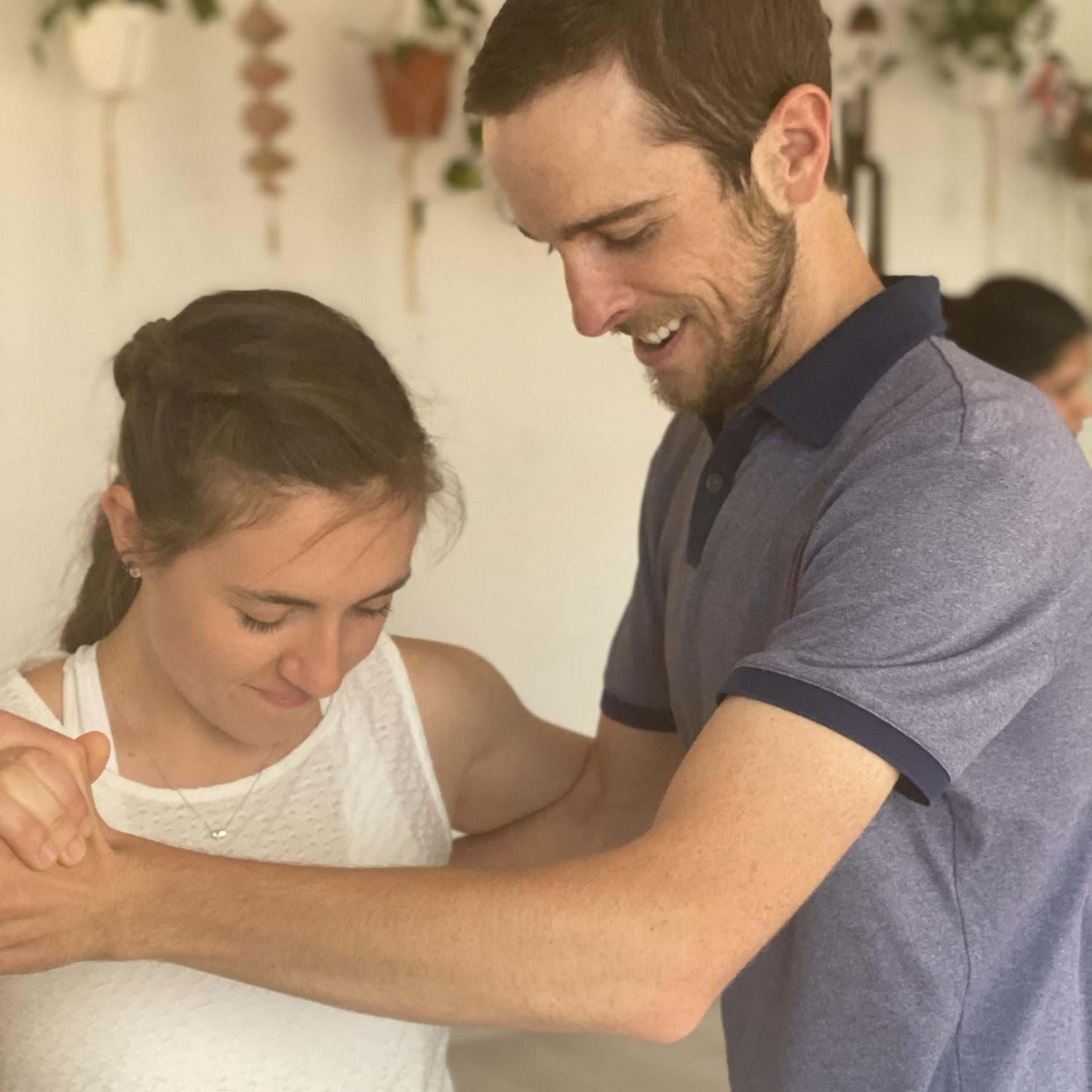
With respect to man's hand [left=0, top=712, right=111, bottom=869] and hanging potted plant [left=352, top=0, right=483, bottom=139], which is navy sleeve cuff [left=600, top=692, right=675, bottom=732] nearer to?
man's hand [left=0, top=712, right=111, bottom=869]

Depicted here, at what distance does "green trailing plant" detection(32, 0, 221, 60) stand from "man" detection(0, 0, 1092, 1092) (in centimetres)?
163

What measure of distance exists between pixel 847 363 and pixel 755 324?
104 mm

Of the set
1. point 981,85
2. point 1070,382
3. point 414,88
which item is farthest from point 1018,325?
point 414,88

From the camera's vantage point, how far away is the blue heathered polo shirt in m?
1.14

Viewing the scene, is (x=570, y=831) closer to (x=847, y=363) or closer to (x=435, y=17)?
(x=847, y=363)

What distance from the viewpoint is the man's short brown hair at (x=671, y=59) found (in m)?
1.34

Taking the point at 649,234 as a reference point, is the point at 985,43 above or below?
above

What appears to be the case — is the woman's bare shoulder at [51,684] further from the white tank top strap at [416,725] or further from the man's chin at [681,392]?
the man's chin at [681,392]

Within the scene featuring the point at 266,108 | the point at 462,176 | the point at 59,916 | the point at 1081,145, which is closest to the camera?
the point at 59,916

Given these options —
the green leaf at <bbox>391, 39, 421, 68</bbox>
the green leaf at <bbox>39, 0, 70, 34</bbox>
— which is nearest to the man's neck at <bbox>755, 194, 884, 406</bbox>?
the green leaf at <bbox>391, 39, 421, 68</bbox>

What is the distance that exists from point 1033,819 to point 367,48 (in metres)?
2.39

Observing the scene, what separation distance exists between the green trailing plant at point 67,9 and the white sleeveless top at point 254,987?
166 centimetres

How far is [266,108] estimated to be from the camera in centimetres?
299

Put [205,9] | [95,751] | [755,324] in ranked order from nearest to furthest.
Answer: [95,751] < [755,324] < [205,9]
